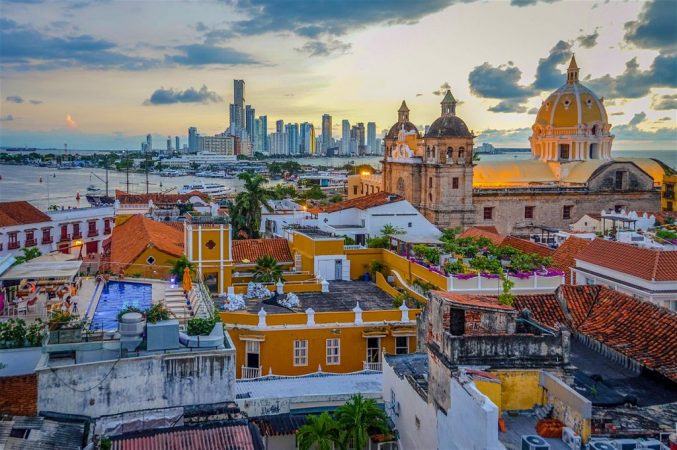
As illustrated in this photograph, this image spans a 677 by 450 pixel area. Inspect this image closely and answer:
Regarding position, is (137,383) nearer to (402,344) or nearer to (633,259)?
(402,344)

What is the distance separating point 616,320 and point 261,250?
1724 centimetres

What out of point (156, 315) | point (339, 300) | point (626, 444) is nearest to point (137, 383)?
point (156, 315)

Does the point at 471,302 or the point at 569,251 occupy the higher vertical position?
the point at 471,302

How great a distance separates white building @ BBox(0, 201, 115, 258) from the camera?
1505 inches

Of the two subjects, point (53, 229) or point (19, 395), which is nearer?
point (19, 395)

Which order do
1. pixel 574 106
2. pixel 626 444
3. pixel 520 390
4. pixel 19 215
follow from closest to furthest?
pixel 626 444
pixel 520 390
pixel 19 215
pixel 574 106

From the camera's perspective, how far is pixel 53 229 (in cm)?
4109

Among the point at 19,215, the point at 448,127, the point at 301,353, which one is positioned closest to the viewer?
the point at 301,353

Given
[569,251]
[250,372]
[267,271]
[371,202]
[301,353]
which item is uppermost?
[371,202]

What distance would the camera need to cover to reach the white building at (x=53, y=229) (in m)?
38.2

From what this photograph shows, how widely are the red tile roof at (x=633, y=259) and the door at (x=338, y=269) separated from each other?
9.14 metres

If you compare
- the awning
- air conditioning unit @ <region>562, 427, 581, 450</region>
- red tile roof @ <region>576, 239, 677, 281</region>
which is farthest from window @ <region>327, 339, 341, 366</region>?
air conditioning unit @ <region>562, 427, 581, 450</region>

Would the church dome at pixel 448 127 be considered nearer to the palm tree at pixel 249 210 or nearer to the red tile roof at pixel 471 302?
the palm tree at pixel 249 210

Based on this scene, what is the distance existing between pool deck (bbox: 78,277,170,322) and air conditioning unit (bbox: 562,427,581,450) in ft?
31.1
